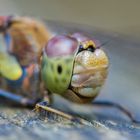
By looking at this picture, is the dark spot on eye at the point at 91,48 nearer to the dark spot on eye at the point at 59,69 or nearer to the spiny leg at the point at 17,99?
the dark spot on eye at the point at 59,69

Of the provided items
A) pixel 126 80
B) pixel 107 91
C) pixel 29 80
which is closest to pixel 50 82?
pixel 29 80

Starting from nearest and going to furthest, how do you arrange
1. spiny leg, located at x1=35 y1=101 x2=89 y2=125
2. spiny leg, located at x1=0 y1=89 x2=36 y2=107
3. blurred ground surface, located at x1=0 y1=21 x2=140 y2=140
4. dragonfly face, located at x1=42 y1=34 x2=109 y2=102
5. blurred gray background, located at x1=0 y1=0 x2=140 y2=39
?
blurred ground surface, located at x1=0 y1=21 x2=140 y2=140
spiny leg, located at x1=35 y1=101 x2=89 y2=125
dragonfly face, located at x1=42 y1=34 x2=109 y2=102
spiny leg, located at x1=0 y1=89 x2=36 y2=107
blurred gray background, located at x1=0 y1=0 x2=140 y2=39

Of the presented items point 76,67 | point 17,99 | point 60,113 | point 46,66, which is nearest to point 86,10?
point 17,99

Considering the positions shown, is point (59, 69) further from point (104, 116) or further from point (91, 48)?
point (104, 116)

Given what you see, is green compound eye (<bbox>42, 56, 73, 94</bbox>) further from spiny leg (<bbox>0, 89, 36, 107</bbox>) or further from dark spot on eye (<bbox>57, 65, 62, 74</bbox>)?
spiny leg (<bbox>0, 89, 36, 107</bbox>)

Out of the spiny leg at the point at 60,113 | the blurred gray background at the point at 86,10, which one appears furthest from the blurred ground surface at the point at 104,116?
the blurred gray background at the point at 86,10

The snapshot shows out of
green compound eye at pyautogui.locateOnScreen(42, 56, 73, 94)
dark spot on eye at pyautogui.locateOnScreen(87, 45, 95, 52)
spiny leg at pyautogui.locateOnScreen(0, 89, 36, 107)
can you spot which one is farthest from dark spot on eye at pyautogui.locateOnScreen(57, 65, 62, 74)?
spiny leg at pyautogui.locateOnScreen(0, 89, 36, 107)
